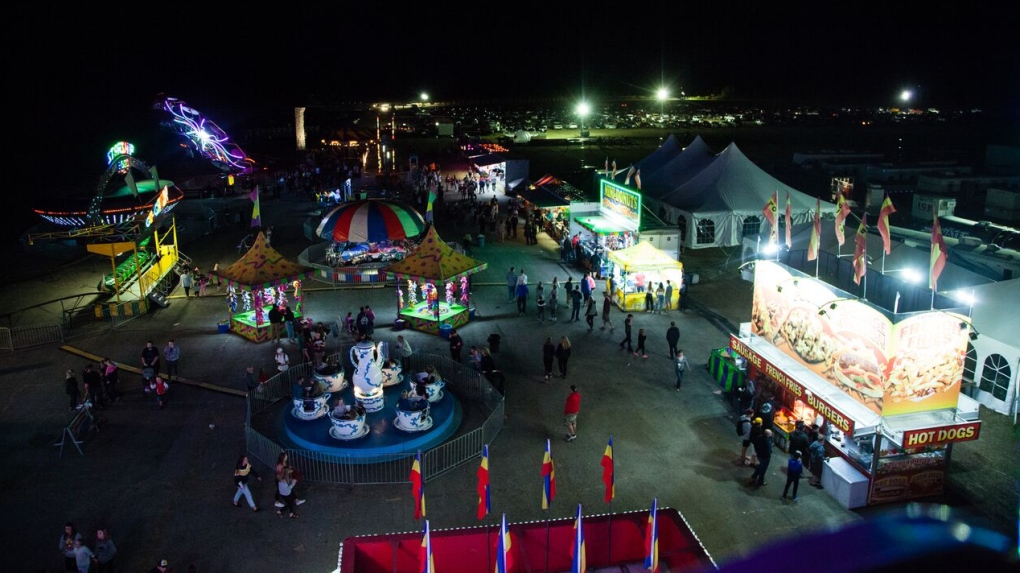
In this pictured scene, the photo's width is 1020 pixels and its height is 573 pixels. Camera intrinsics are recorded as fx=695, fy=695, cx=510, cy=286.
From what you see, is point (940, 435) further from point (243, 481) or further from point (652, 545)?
point (243, 481)

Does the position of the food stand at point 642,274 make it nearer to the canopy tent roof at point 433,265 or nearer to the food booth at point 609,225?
the food booth at point 609,225

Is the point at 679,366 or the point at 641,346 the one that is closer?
the point at 679,366

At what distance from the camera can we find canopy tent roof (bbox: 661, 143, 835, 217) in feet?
95.9

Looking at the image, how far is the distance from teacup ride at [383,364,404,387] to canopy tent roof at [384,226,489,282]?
13.2ft

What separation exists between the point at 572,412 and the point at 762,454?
354 centimetres

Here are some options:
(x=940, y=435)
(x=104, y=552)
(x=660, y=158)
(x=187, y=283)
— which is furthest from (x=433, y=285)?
(x=660, y=158)

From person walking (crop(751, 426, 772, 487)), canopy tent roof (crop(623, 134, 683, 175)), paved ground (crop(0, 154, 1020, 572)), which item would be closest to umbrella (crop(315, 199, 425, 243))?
paved ground (crop(0, 154, 1020, 572))

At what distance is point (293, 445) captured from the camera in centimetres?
1355

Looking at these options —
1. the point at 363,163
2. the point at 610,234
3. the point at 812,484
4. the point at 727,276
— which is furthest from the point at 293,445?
the point at 363,163

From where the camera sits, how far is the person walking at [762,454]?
469 inches

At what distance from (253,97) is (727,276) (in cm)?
13026

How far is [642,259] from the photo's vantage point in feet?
70.9

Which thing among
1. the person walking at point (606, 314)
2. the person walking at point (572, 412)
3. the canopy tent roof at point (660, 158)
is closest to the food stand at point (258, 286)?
the person walking at point (606, 314)

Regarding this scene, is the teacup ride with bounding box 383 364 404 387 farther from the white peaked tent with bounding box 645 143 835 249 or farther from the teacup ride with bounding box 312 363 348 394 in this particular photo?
the white peaked tent with bounding box 645 143 835 249
